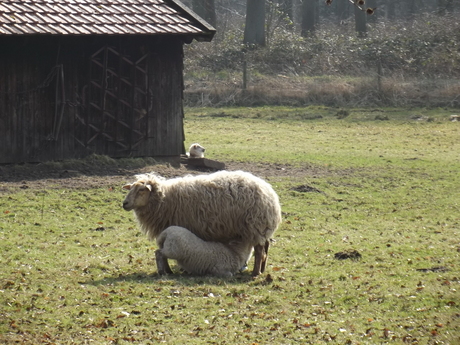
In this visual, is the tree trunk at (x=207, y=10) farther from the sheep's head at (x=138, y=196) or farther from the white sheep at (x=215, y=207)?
the sheep's head at (x=138, y=196)

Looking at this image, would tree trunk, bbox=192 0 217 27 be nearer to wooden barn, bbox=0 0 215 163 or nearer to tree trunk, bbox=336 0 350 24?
tree trunk, bbox=336 0 350 24

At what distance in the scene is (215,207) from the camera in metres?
9.32

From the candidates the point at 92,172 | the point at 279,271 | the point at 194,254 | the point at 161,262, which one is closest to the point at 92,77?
the point at 92,172

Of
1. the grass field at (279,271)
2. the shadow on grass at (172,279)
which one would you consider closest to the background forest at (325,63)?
the grass field at (279,271)

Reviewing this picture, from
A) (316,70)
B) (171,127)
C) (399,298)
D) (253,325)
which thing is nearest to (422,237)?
(399,298)

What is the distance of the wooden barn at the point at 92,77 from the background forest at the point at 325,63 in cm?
1090

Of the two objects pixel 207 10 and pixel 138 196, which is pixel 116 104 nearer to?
pixel 138 196

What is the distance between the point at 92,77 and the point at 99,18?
132 centimetres

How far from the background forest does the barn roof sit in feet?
34.7

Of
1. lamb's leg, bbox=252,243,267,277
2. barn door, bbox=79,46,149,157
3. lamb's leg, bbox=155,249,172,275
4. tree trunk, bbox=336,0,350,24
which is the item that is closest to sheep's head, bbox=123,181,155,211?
lamb's leg, bbox=155,249,172,275

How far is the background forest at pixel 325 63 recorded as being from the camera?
94.8 feet

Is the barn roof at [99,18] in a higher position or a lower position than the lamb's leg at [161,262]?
higher

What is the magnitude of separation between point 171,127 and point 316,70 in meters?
17.8

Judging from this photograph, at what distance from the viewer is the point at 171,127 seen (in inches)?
707
